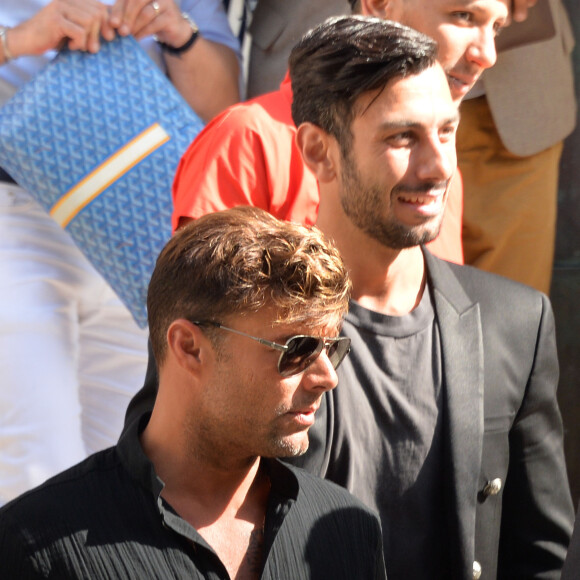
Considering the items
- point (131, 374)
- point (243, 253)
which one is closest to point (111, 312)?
point (131, 374)

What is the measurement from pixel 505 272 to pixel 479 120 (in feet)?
1.55

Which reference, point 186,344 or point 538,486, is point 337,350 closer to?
point 186,344

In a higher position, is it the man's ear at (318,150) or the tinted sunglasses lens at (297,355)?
the man's ear at (318,150)

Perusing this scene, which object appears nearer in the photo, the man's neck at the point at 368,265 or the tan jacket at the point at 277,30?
the man's neck at the point at 368,265

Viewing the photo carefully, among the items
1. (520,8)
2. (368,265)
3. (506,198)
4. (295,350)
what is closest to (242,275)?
A: (295,350)

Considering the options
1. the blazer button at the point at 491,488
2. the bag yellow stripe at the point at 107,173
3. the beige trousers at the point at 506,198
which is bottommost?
the beige trousers at the point at 506,198

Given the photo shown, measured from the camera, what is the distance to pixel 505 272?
3514mm

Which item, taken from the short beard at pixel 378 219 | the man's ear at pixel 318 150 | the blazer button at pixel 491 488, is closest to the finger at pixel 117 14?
the man's ear at pixel 318 150

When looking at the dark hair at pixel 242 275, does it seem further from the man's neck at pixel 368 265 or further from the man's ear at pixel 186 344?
the man's neck at pixel 368 265

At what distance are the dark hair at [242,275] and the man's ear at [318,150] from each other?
1.29 ft

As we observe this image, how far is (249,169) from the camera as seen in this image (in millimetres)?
2414

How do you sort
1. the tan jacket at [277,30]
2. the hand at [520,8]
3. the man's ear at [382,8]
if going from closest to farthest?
the man's ear at [382,8] < the hand at [520,8] < the tan jacket at [277,30]

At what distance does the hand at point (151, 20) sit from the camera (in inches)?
113

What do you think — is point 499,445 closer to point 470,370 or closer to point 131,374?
point 470,370
